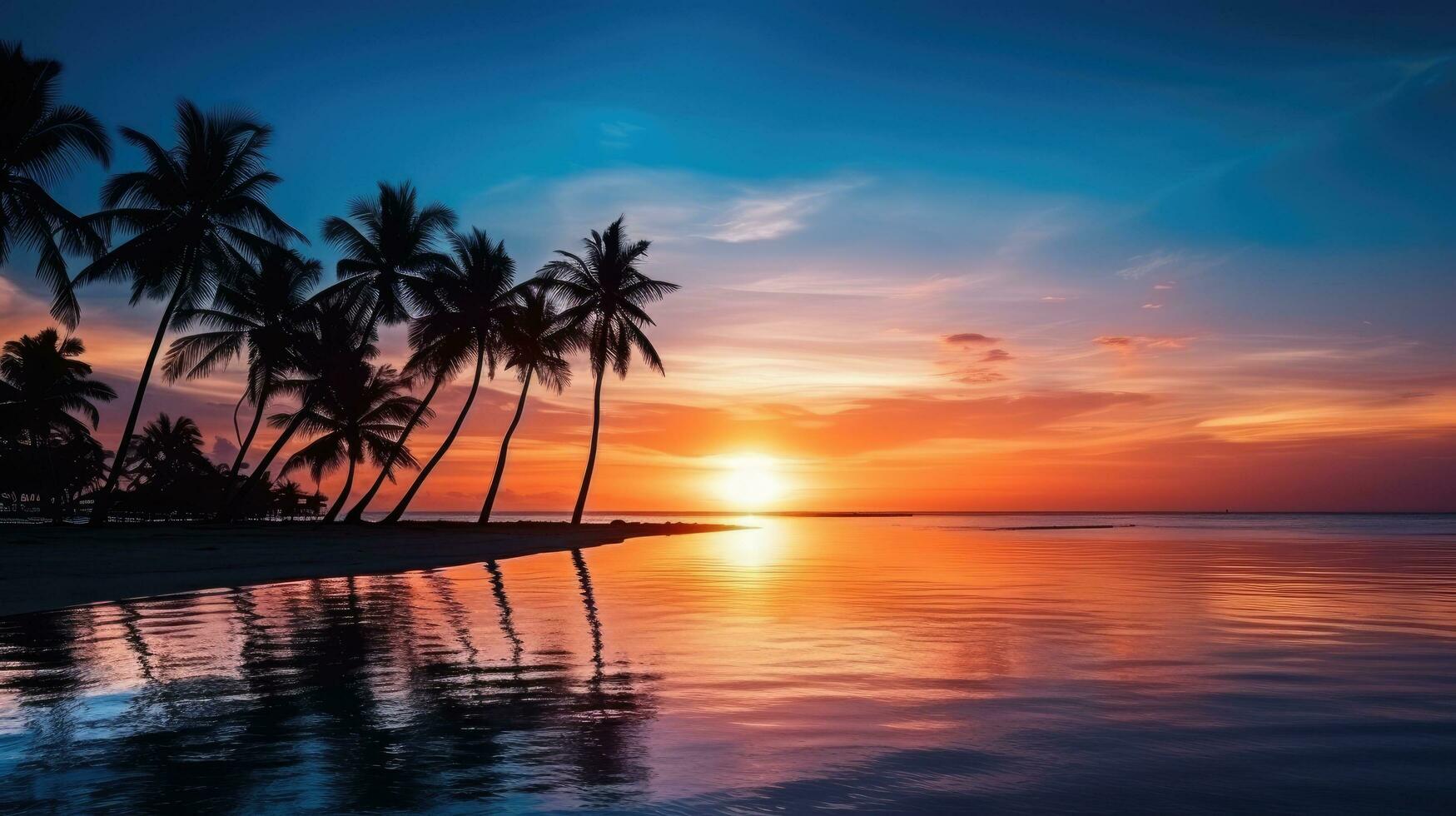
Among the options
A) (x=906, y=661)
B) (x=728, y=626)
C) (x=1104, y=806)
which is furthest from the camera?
(x=728, y=626)

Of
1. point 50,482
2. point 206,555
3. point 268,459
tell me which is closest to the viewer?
point 206,555

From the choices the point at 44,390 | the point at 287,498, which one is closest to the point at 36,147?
the point at 44,390

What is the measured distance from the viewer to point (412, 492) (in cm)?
4500

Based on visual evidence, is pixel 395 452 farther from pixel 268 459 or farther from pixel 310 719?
pixel 310 719

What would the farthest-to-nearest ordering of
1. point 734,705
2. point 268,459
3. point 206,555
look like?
point 268,459 → point 206,555 → point 734,705

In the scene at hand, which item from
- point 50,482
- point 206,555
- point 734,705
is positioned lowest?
point 734,705

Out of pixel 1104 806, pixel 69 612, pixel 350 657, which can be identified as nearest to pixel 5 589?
pixel 69 612

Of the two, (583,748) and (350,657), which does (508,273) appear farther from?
(583,748)

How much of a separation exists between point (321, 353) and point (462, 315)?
798cm

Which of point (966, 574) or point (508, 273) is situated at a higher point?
point (508, 273)

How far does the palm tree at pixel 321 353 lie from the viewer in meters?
42.4

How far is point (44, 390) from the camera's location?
169 feet

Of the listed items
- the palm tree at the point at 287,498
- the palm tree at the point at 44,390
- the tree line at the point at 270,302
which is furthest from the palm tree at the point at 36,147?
Result: the palm tree at the point at 287,498

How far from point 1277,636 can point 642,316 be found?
38852mm
